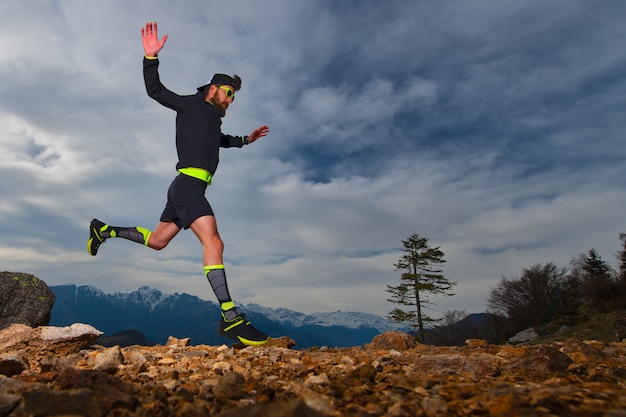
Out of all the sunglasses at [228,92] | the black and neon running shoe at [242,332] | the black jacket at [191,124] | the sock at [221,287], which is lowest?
the black and neon running shoe at [242,332]

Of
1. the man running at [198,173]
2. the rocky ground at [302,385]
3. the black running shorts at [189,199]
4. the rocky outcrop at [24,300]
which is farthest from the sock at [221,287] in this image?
the rocky outcrop at [24,300]

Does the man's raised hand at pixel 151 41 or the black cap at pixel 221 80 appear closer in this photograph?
the man's raised hand at pixel 151 41

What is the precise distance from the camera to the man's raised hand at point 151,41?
4.96 meters

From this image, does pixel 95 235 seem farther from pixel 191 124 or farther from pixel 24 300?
pixel 24 300

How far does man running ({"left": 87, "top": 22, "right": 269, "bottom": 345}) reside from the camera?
4676 mm

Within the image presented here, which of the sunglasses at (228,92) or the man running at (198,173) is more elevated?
the sunglasses at (228,92)

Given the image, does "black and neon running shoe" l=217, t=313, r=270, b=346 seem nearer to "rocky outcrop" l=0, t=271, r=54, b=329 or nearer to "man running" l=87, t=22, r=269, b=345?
"man running" l=87, t=22, r=269, b=345

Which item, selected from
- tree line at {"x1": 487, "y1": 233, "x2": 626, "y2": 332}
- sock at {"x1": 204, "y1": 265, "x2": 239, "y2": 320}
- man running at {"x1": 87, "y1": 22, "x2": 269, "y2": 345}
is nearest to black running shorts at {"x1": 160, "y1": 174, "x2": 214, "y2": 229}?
man running at {"x1": 87, "y1": 22, "x2": 269, "y2": 345}

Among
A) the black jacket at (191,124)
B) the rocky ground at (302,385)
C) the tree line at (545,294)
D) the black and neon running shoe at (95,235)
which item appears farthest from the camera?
the tree line at (545,294)

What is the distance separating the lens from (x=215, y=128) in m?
5.26

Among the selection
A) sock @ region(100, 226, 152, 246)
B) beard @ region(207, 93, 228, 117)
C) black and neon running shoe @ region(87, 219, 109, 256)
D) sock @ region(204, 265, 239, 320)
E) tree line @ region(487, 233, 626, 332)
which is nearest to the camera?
sock @ region(204, 265, 239, 320)

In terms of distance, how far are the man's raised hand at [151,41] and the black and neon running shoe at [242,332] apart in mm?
3907

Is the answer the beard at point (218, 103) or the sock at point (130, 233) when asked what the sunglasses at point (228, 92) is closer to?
the beard at point (218, 103)

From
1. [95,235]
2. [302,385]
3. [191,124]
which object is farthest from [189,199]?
[302,385]
